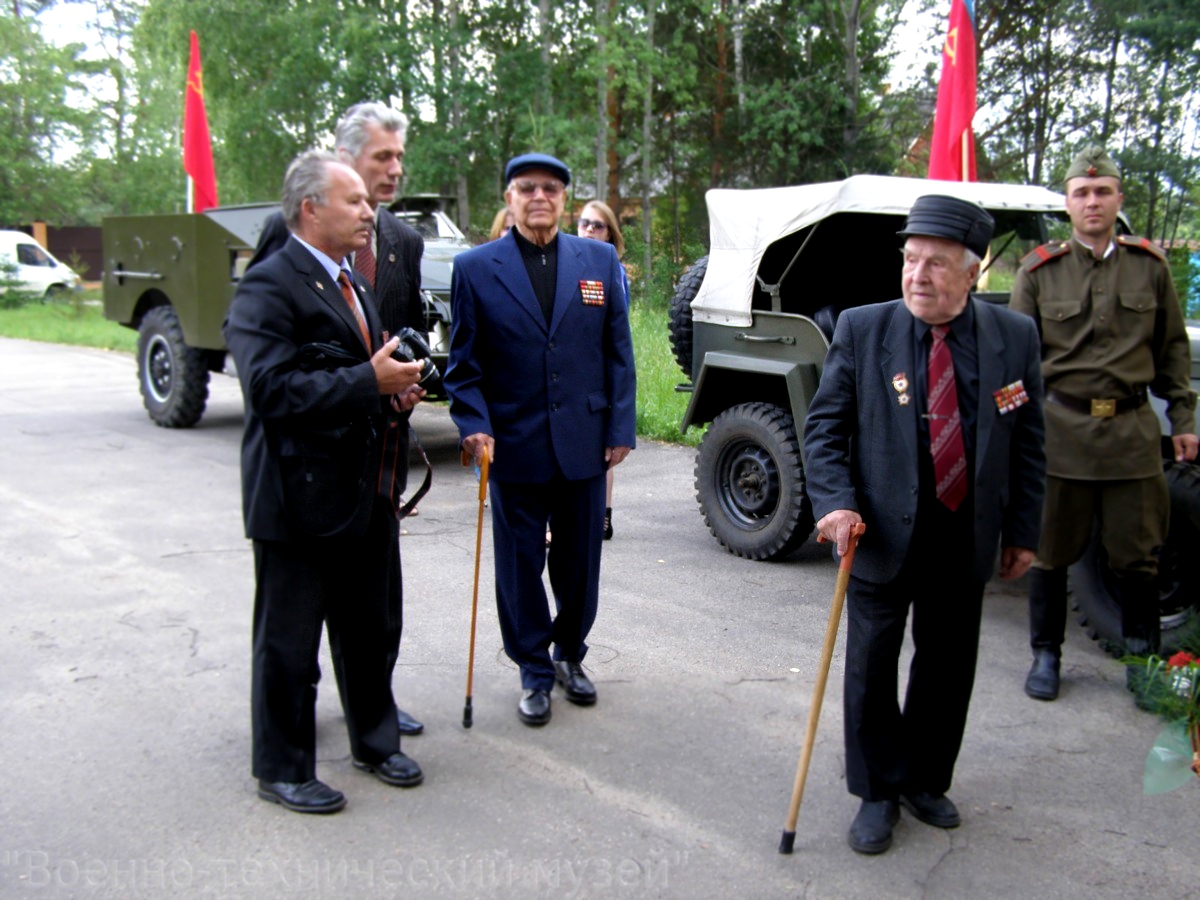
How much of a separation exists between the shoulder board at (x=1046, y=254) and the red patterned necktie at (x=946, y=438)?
161 cm

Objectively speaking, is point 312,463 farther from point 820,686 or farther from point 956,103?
point 956,103

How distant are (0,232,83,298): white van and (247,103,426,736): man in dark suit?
27.2 metres

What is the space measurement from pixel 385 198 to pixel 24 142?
37.7 meters

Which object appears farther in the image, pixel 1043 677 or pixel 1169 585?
pixel 1169 585

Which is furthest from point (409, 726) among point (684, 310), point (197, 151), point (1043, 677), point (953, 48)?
point (197, 151)

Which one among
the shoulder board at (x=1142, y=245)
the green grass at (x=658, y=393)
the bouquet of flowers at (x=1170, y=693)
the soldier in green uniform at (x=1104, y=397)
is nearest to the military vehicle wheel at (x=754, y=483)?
the soldier in green uniform at (x=1104, y=397)

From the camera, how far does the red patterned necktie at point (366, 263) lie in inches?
155

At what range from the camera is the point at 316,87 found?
22.9m

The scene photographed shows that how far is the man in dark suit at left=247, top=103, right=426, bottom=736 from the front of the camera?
3773 millimetres

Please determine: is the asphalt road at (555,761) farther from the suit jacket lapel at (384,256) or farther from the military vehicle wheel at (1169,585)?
the suit jacket lapel at (384,256)

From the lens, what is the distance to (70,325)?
→ 71.3 ft

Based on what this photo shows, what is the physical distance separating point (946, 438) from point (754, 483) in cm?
303

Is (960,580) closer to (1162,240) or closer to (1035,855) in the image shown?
→ (1035,855)

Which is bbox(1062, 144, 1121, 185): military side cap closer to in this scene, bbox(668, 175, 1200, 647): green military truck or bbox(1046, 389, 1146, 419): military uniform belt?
bbox(1046, 389, 1146, 419): military uniform belt
